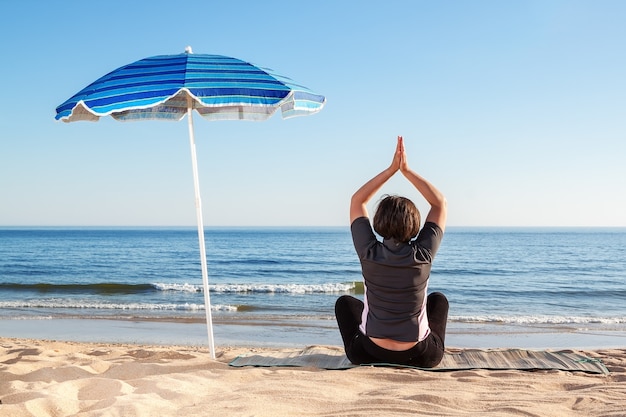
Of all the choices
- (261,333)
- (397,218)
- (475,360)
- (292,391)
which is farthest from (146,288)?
(397,218)

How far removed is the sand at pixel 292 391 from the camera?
10.8 ft

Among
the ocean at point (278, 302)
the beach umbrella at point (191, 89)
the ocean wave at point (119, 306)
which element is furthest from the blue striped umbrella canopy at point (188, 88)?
the ocean wave at point (119, 306)

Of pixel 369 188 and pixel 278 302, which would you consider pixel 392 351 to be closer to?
pixel 369 188

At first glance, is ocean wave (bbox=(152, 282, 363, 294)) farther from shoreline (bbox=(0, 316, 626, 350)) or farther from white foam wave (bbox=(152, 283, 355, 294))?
shoreline (bbox=(0, 316, 626, 350))

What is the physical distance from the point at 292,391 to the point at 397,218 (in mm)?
1302

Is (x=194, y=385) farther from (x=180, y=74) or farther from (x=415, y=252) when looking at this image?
(x=180, y=74)

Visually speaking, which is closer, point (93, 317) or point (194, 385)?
point (194, 385)

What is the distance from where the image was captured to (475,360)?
16.6ft

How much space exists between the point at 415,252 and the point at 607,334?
8.26 metres

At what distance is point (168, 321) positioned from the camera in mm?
11578

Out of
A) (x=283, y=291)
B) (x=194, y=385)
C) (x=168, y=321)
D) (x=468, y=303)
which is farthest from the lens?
(x=283, y=291)

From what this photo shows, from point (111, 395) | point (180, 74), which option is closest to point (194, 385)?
point (111, 395)

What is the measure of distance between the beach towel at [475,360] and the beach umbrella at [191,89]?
806mm

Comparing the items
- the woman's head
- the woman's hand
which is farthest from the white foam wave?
the woman's head
